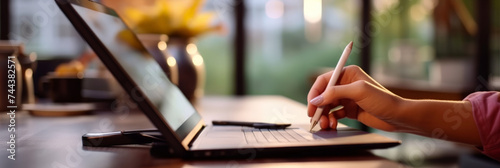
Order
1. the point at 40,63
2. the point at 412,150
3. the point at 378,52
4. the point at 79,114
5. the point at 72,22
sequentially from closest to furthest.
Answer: the point at 72,22, the point at 79,114, the point at 40,63, the point at 412,150, the point at 378,52

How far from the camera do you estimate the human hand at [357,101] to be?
0.74 m

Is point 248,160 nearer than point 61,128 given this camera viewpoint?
Yes

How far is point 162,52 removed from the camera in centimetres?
148

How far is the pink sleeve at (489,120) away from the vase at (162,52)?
874mm

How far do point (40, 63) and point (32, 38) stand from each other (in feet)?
6.05

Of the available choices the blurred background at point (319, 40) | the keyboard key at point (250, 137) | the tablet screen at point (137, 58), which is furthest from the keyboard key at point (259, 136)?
the blurred background at point (319, 40)

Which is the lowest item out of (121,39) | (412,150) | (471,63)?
(412,150)

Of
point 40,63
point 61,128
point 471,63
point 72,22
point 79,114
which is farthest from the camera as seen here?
point 471,63

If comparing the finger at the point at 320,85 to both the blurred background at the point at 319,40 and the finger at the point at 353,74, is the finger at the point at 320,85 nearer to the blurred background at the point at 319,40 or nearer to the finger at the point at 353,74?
the finger at the point at 353,74

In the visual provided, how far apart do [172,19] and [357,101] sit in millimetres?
1000

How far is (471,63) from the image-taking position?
3518 mm

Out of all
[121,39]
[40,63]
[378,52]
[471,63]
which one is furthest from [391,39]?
[121,39]

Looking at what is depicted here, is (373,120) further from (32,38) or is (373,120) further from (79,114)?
(32,38)

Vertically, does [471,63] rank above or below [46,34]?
below
